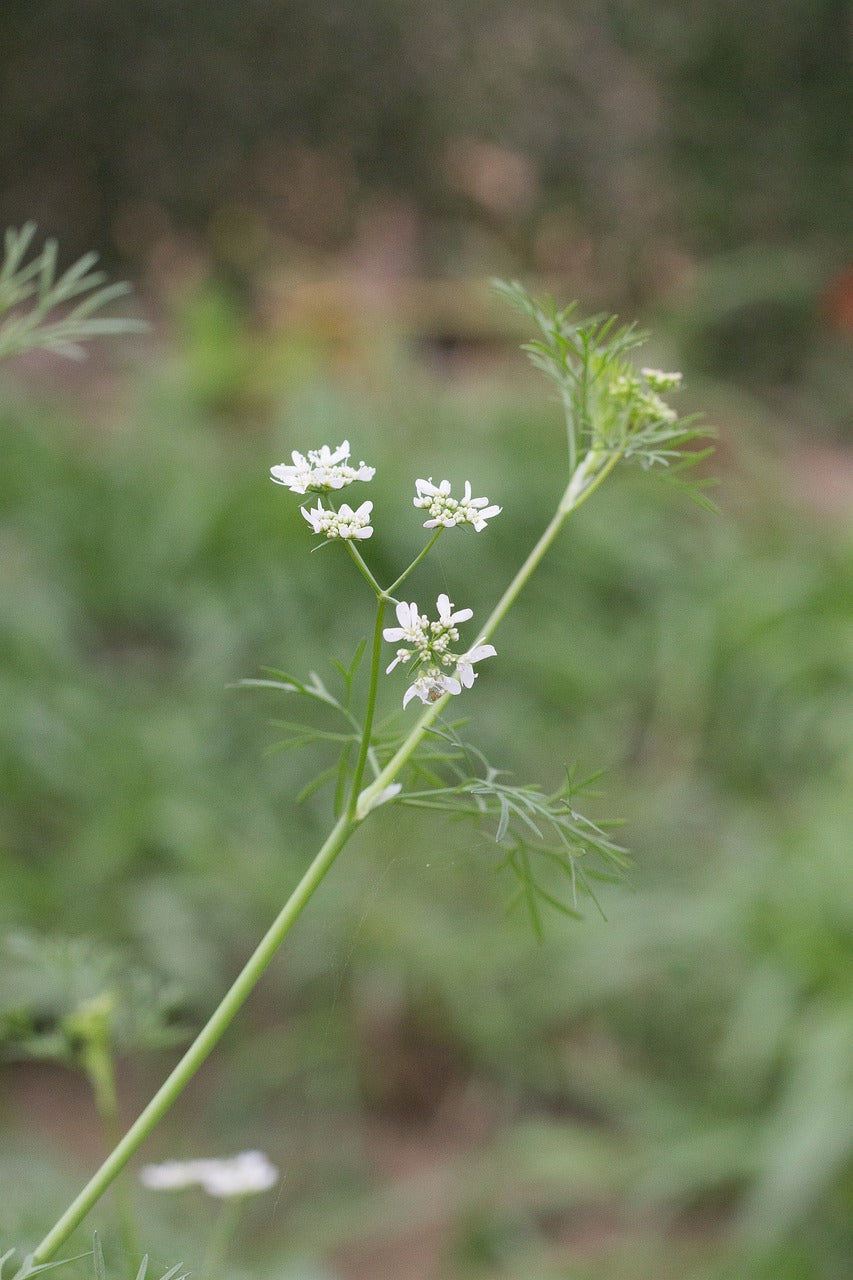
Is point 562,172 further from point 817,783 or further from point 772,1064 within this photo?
point 772,1064

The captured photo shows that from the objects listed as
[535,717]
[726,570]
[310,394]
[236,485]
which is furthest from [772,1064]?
[310,394]

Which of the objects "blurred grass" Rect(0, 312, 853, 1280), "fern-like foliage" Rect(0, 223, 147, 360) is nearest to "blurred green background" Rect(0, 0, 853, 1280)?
"blurred grass" Rect(0, 312, 853, 1280)

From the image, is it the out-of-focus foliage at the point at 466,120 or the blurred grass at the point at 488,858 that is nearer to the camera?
the blurred grass at the point at 488,858

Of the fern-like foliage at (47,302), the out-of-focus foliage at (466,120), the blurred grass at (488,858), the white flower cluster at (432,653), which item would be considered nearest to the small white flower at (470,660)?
the white flower cluster at (432,653)

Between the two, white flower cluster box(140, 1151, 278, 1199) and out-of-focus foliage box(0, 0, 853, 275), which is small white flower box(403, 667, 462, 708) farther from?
out-of-focus foliage box(0, 0, 853, 275)

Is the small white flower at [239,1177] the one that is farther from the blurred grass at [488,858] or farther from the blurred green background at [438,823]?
the blurred grass at [488,858]

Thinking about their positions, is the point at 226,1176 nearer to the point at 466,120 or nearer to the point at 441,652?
the point at 441,652

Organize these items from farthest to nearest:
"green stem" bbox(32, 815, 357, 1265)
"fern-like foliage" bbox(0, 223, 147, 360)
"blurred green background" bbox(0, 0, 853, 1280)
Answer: "blurred green background" bbox(0, 0, 853, 1280)
"fern-like foliage" bbox(0, 223, 147, 360)
"green stem" bbox(32, 815, 357, 1265)
